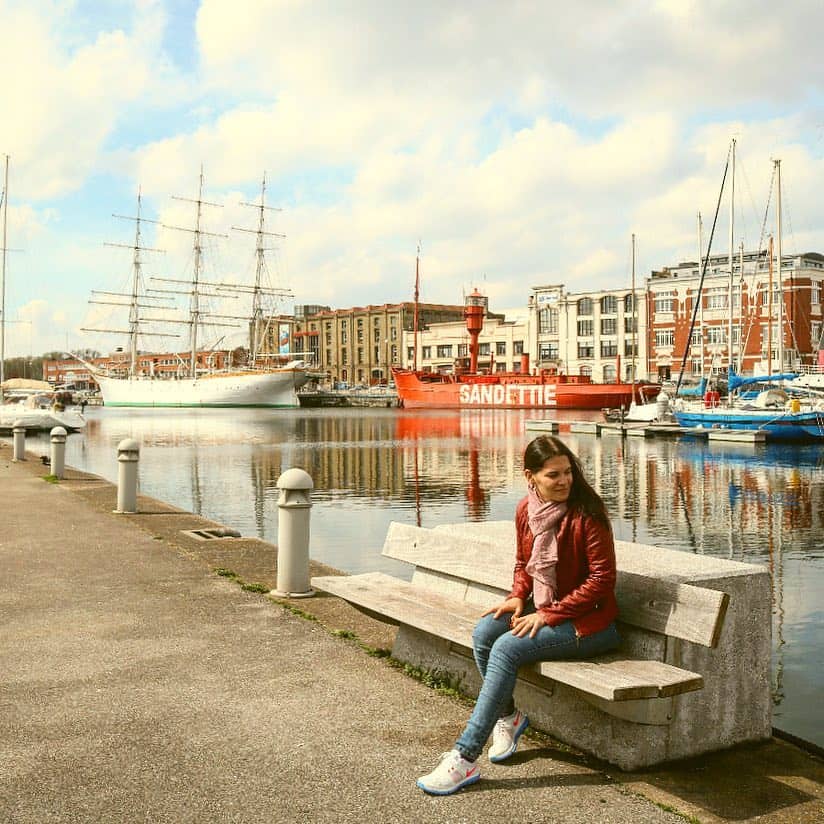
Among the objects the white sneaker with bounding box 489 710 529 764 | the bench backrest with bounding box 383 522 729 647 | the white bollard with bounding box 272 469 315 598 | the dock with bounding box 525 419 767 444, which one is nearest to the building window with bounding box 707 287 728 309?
the dock with bounding box 525 419 767 444

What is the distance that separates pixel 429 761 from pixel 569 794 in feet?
2.19

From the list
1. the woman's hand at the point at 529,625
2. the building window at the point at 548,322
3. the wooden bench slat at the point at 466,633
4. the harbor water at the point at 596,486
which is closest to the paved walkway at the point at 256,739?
the wooden bench slat at the point at 466,633

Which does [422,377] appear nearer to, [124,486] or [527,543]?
[124,486]

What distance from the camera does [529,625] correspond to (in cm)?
416

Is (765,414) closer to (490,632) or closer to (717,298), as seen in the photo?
(490,632)

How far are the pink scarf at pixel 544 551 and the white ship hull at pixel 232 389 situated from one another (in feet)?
356

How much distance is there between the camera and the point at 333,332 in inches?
5940

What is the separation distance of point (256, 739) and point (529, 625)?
4.72 ft

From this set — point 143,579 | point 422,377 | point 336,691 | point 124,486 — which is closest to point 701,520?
point 124,486

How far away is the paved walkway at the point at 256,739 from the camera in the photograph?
369 cm

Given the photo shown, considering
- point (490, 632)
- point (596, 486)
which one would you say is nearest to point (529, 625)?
point (490, 632)

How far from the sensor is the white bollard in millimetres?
7652

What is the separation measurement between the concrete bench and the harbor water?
2.18 metres

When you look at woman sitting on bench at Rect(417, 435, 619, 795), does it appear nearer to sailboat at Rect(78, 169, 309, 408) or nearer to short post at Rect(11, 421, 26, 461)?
short post at Rect(11, 421, 26, 461)
